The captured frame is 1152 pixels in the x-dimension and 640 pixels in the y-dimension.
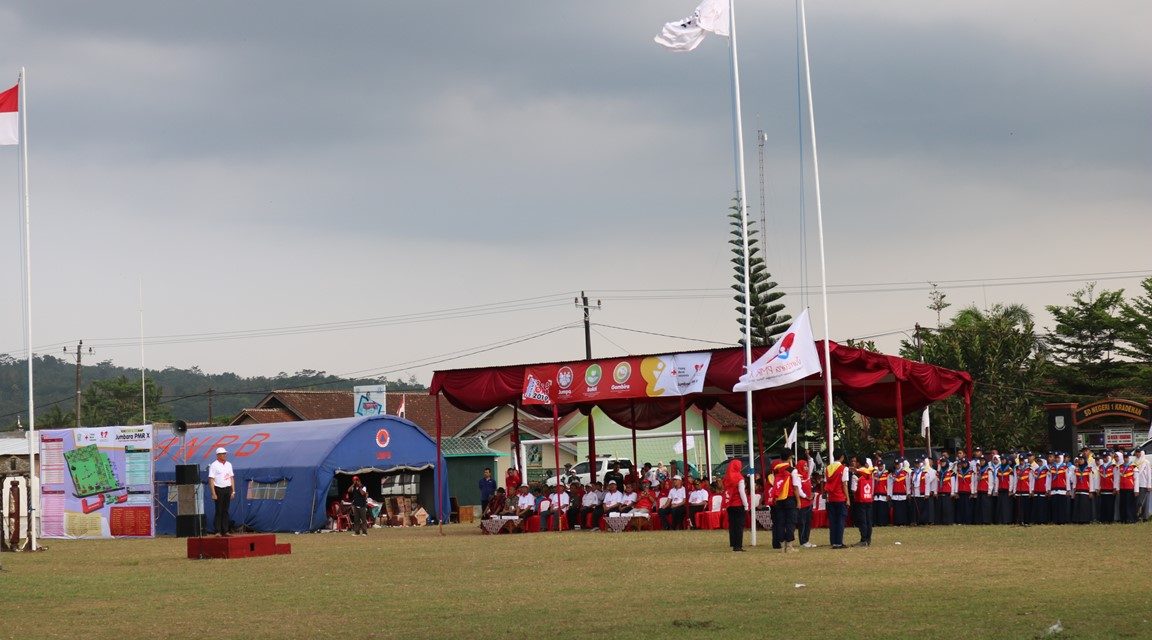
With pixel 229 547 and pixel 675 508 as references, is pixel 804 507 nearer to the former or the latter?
pixel 675 508

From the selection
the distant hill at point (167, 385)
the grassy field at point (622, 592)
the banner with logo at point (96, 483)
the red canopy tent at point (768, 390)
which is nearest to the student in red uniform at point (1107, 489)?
the red canopy tent at point (768, 390)

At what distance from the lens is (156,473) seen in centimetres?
3972

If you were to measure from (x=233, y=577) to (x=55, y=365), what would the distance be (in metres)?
176

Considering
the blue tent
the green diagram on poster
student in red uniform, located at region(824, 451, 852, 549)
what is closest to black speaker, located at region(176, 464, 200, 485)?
the green diagram on poster

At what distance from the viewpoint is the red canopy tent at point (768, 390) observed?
26797 mm

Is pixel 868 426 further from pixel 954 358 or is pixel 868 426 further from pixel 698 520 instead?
pixel 698 520

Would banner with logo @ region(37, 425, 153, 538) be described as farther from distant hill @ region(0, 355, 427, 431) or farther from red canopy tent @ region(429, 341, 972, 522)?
distant hill @ region(0, 355, 427, 431)

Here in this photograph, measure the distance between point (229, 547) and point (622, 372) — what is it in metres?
10.6

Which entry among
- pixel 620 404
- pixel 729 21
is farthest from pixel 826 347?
pixel 620 404

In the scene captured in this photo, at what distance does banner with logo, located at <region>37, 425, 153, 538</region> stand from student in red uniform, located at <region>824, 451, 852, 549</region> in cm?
1983

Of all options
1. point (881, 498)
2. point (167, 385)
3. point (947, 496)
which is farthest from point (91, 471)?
point (167, 385)

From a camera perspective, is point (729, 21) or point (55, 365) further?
point (55, 365)

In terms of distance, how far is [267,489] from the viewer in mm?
37719

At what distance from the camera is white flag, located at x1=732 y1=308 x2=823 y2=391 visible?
22.2m
